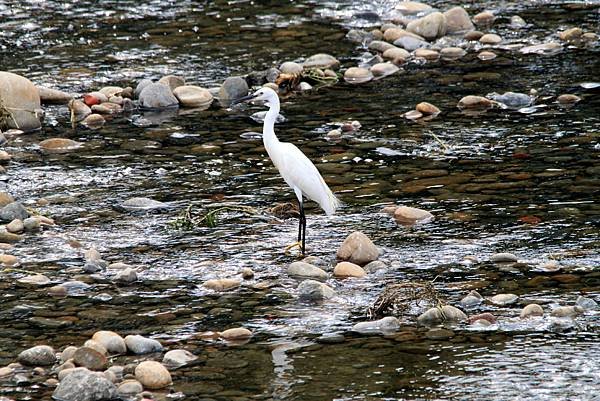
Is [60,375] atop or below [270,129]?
below

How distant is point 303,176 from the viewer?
8312mm

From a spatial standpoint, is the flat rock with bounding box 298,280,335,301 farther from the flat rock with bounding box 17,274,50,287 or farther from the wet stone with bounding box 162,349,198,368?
the flat rock with bounding box 17,274,50,287

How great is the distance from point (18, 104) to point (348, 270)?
4.98 m

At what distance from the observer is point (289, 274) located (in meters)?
7.67

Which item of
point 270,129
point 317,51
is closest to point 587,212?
point 270,129

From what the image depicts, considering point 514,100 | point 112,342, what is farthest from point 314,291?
point 514,100

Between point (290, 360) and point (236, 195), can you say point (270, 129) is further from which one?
point (290, 360)

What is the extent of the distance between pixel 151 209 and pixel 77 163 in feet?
4.75

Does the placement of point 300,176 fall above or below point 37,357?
above

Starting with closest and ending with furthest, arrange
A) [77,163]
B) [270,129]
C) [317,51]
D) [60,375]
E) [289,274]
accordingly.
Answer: [60,375]
[289,274]
[270,129]
[77,163]
[317,51]

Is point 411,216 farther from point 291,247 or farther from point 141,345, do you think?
point 141,345

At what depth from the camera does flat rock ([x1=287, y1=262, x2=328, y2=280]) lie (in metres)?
7.59

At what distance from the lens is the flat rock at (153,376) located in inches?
235

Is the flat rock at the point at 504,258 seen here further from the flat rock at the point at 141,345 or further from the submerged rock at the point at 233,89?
the submerged rock at the point at 233,89
